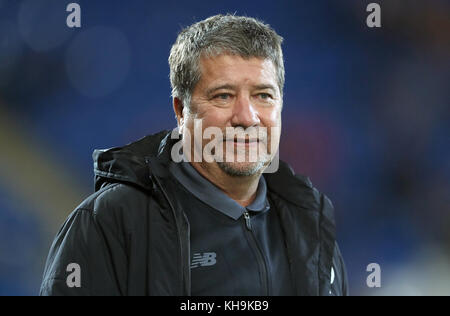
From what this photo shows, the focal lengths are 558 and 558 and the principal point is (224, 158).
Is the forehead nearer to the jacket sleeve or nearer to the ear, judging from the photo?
the ear

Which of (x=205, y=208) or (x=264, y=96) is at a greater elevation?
(x=264, y=96)

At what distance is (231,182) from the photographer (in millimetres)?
1071

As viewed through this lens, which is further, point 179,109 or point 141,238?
point 179,109

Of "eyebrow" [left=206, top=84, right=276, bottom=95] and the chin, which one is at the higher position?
"eyebrow" [left=206, top=84, right=276, bottom=95]

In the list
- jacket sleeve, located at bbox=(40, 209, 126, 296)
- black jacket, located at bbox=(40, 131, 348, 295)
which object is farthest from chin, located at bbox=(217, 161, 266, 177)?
jacket sleeve, located at bbox=(40, 209, 126, 296)

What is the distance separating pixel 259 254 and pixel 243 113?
0.85ft

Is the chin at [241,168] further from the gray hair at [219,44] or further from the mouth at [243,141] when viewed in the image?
the gray hair at [219,44]

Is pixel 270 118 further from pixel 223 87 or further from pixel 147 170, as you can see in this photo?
pixel 147 170

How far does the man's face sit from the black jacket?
13 centimetres

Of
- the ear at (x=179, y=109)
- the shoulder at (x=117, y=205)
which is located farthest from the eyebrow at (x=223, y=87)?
the shoulder at (x=117, y=205)

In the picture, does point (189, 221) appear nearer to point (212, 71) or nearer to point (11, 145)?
point (212, 71)

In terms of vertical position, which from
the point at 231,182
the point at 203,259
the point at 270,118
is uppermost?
the point at 270,118

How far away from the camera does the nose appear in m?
0.99

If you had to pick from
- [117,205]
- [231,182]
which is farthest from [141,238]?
[231,182]
